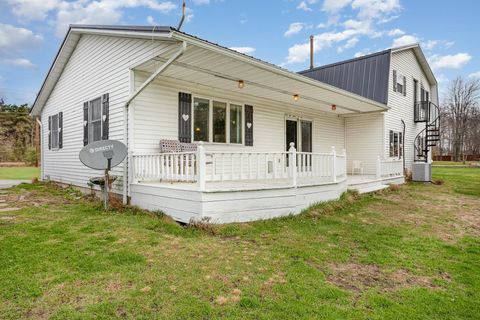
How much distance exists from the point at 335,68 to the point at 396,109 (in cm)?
321

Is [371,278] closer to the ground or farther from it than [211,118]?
closer to the ground

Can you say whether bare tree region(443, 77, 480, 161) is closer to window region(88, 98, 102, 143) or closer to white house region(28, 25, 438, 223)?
white house region(28, 25, 438, 223)

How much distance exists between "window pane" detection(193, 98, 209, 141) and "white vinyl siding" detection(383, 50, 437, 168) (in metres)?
7.96

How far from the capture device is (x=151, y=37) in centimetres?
533

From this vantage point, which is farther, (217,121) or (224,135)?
(224,135)

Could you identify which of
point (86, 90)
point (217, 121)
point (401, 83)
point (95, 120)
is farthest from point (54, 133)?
point (401, 83)

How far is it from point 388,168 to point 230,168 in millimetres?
7685

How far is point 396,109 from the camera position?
42.6 feet

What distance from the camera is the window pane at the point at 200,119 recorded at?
308 inches

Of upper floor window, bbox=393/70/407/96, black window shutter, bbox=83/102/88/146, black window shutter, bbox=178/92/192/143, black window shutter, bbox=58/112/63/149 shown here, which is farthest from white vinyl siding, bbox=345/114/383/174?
black window shutter, bbox=58/112/63/149

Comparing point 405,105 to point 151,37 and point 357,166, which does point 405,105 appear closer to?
point 357,166

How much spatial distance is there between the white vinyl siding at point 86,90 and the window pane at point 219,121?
2477 mm

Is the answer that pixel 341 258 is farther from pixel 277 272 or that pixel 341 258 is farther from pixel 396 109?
pixel 396 109

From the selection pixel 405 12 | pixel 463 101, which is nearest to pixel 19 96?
pixel 405 12
